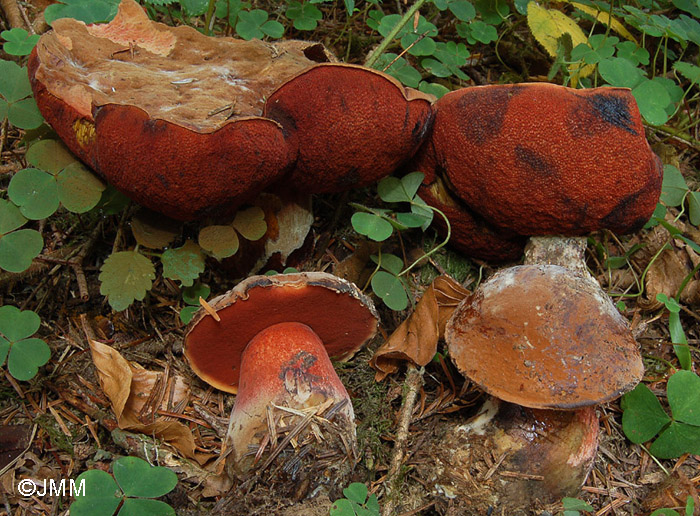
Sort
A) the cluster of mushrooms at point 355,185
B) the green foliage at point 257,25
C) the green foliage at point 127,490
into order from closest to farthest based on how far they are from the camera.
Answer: the green foliage at point 127,490 → the cluster of mushrooms at point 355,185 → the green foliage at point 257,25

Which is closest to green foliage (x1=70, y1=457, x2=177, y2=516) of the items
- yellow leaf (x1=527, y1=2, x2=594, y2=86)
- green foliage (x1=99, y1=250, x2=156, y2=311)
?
green foliage (x1=99, y1=250, x2=156, y2=311)

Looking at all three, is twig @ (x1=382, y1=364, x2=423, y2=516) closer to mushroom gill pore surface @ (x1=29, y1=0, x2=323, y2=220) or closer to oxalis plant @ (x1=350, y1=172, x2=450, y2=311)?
oxalis plant @ (x1=350, y1=172, x2=450, y2=311)

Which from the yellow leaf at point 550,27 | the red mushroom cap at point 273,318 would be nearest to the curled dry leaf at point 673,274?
the yellow leaf at point 550,27

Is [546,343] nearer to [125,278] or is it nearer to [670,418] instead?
[670,418]

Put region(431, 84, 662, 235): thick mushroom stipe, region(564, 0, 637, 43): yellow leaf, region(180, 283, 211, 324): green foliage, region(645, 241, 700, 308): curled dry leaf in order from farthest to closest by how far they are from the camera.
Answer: region(564, 0, 637, 43): yellow leaf → region(645, 241, 700, 308): curled dry leaf → region(180, 283, 211, 324): green foliage → region(431, 84, 662, 235): thick mushroom stipe

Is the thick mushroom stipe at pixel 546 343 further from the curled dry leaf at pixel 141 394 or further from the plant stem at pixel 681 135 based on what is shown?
the plant stem at pixel 681 135
